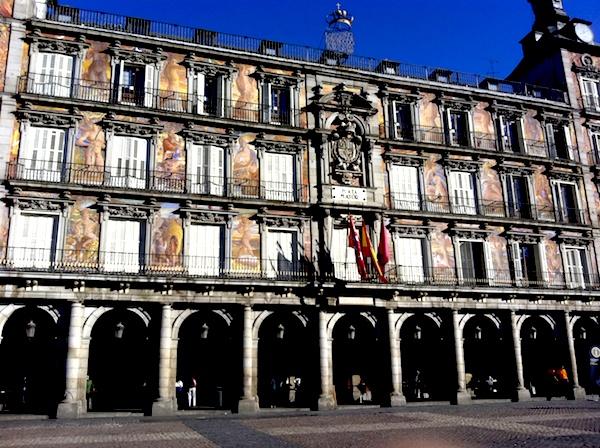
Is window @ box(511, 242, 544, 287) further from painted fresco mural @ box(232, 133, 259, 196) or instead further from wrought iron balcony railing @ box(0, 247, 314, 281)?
painted fresco mural @ box(232, 133, 259, 196)

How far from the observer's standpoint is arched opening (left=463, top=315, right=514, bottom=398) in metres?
26.4

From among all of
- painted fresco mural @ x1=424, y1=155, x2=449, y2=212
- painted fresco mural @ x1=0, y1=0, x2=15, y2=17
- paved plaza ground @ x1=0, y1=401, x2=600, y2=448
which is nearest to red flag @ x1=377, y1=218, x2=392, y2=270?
painted fresco mural @ x1=424, y1=155, x2=449, y2=212

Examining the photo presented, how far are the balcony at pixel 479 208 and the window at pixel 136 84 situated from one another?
11901 mm

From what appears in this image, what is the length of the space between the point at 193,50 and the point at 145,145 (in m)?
5.07

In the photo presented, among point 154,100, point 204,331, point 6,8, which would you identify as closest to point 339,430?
point 204,331

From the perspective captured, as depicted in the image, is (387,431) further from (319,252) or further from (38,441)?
(319,252)

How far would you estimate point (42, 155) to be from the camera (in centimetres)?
2223

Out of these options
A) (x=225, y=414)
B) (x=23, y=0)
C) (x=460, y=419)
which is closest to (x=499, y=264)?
(x=460, y=419)

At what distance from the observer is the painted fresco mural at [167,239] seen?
22.5 m

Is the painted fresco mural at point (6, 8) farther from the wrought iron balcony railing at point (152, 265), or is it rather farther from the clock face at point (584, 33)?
the clock face at point (584, 33)

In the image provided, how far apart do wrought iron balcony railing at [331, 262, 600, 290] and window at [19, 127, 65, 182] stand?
39.9ft

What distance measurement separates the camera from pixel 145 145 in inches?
934

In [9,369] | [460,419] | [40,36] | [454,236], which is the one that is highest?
[40,36]

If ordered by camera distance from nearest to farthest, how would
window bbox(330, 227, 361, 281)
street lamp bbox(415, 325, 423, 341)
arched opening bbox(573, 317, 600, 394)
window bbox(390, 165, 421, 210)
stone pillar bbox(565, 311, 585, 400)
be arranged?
window bbox(330, 227, 361, 281) < street lamp bbox(415, 325, 423, 341) < stone pillar bbox(565, 311, 585, 400) < window bbox(390, 165, 421, 210) < arched opening bbox(573, 317, 600, 394)
